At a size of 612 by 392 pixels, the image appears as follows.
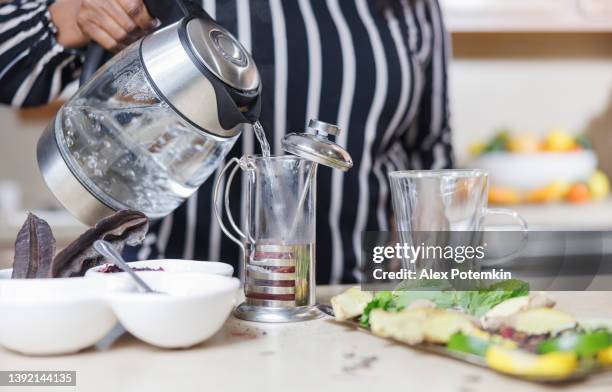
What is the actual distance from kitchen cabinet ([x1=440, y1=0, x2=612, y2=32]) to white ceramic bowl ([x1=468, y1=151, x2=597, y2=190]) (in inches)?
17.6

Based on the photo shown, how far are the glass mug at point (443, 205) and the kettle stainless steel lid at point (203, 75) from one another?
19 centimetres

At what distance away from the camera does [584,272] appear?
202 cm

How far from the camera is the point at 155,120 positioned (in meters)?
0.89

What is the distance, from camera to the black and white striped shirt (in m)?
A: 1.25

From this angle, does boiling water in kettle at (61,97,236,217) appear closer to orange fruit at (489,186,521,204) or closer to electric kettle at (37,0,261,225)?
electric kettle at (37,0,261,225)

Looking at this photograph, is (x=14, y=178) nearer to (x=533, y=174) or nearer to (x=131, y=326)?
(x=533, y=174)

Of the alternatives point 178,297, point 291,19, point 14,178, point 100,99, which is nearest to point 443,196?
point 178,297

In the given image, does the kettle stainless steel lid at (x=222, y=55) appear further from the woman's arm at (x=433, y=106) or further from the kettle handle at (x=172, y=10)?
the woman's arm at (x=433, y=106)

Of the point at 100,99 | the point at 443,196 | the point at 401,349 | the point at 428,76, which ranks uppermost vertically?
the point at 428,76

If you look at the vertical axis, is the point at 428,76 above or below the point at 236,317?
above

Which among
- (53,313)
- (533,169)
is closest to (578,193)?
(533,169)

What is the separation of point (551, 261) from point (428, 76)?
86cm

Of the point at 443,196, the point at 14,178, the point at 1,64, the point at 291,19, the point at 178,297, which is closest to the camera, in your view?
the point at 178,297

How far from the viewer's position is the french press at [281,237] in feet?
2.70
